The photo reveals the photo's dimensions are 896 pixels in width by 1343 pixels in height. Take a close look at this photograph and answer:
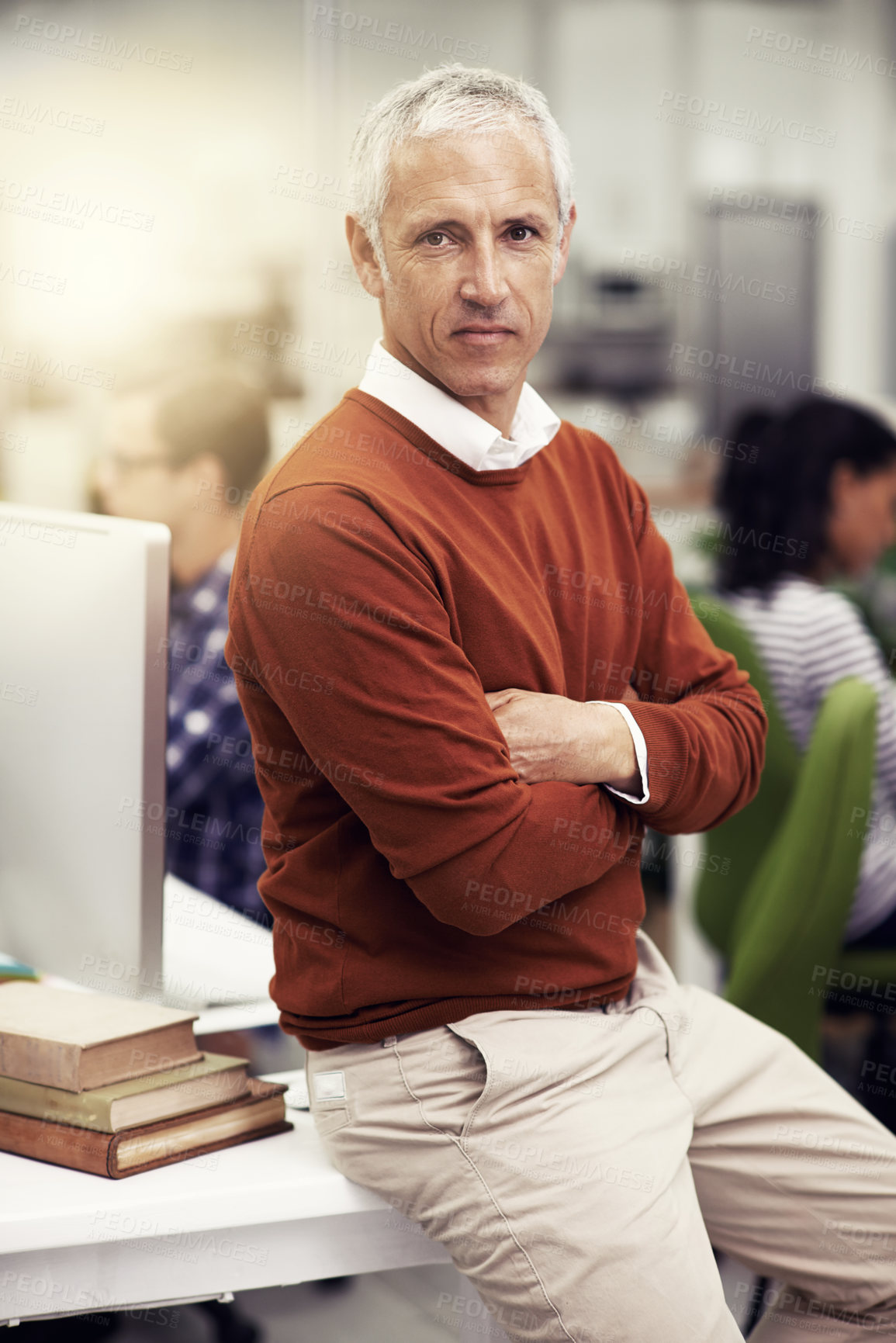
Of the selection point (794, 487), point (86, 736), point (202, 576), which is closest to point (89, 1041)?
point (86, 736)

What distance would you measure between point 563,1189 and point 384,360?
0.69 metres

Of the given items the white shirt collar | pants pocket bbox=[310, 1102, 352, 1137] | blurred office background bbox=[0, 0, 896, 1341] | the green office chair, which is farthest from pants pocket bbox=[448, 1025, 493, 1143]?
blurred office background bbox=[0, 0, 896, 1341]

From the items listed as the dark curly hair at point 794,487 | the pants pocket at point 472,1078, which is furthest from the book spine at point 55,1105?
the dark curly hair at point 794,487

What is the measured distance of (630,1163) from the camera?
38.8 inches

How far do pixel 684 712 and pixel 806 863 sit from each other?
0.74m

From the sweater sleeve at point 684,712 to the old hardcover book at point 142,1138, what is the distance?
425mm

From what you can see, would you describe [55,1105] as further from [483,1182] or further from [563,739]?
[563,739]

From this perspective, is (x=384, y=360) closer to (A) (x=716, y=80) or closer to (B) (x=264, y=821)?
(B) (x=264, y=821)

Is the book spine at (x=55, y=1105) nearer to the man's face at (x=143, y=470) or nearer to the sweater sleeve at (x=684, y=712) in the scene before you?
the sweater sleeve at (x=684, y=712)

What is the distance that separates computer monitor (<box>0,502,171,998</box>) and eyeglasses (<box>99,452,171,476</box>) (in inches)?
36.3

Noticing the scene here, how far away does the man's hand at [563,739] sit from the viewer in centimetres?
103

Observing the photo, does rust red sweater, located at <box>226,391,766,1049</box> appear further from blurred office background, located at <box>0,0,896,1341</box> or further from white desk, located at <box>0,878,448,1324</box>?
blurred office background, located at <box>0,0,896,1341</box>

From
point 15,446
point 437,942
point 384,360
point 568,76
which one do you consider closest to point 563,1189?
point 437,942

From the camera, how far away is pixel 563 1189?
0.96m
